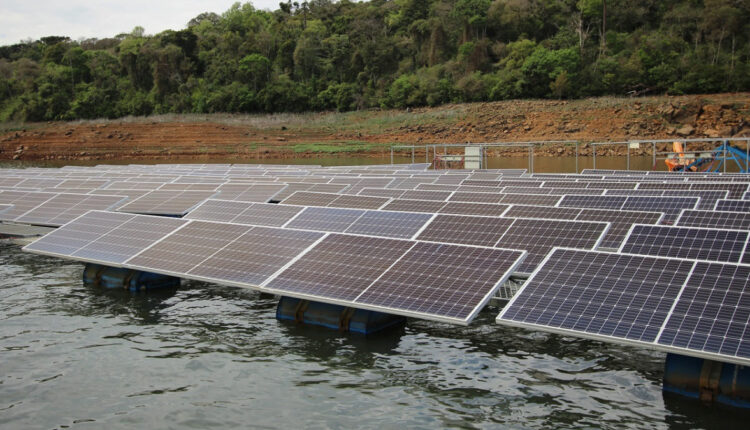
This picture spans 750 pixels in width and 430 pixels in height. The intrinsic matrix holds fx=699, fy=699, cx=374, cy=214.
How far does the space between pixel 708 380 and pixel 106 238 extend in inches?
537

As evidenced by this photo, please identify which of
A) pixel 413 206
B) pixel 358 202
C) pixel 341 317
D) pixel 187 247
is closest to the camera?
pixel 341 317

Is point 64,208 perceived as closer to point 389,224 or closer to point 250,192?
point 250,192

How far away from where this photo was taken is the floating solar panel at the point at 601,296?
9547 millimetres

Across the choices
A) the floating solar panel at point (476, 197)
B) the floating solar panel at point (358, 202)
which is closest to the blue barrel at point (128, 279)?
the floating solar panel at point (358, 202)

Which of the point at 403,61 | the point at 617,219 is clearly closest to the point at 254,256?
the point at 617,219

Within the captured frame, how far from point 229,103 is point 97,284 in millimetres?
87015

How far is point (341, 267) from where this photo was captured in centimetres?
1289

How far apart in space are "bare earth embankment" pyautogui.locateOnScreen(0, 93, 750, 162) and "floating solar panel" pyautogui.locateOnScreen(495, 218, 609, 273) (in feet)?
174

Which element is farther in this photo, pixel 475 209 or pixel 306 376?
pixel 475 209

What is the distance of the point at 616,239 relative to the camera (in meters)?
14.1

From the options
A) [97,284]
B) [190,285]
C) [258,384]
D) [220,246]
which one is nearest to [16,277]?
[97,284]

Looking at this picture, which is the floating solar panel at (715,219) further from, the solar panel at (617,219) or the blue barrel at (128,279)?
the blue barrel at (128,279)

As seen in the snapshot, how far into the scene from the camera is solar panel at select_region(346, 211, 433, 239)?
51.3 feet

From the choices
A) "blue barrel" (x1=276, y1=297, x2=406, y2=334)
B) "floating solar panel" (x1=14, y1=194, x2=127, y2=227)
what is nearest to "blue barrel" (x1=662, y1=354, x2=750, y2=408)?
"blue barrel" (x1=276, y1=297, x2=406, y2=334)
